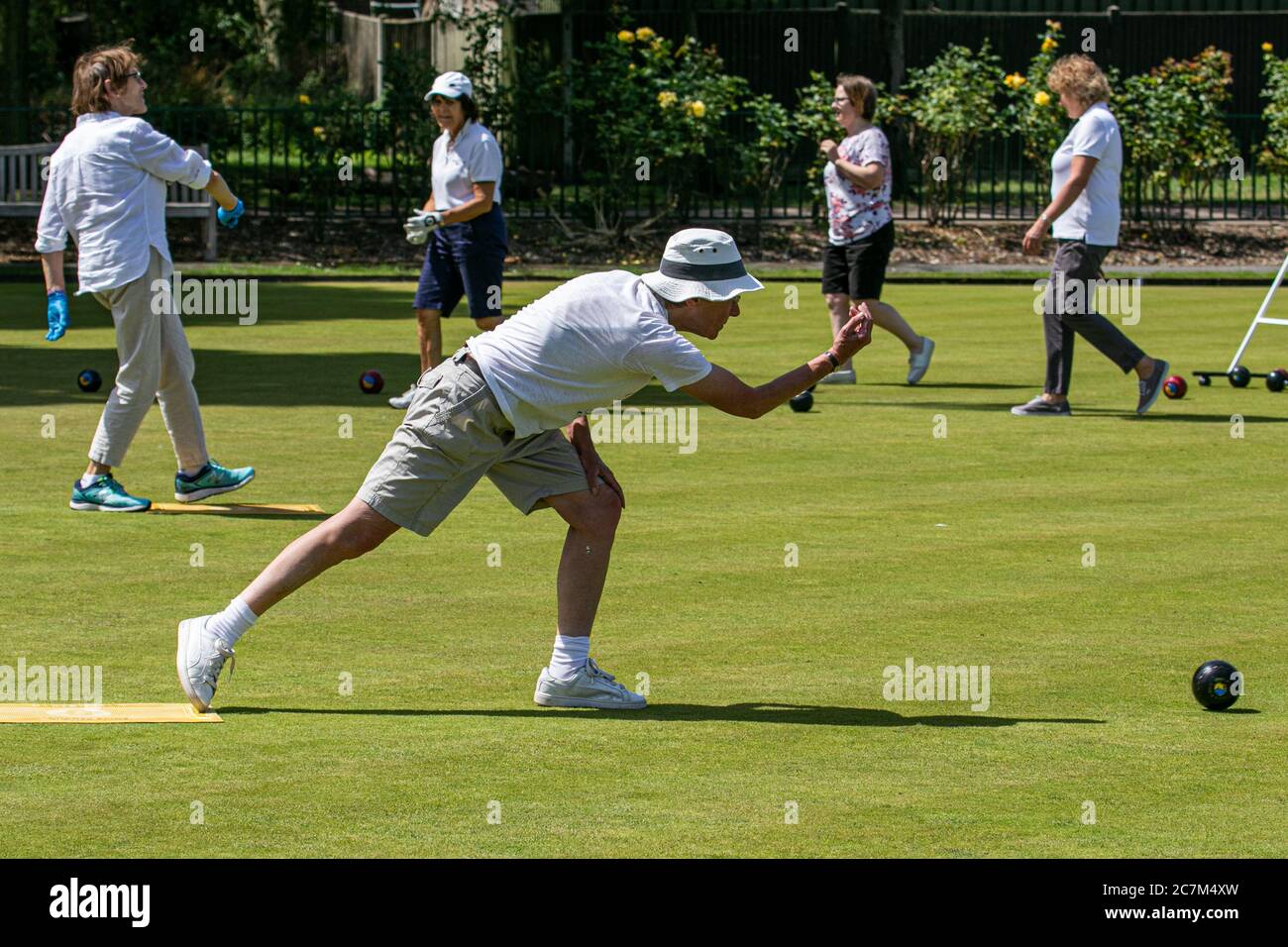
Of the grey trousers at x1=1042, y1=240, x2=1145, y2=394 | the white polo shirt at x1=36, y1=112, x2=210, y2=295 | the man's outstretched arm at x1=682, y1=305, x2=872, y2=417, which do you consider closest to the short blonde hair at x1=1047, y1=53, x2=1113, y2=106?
the grey trousers at x1=1042, y1=240, x2=1145, y2=394

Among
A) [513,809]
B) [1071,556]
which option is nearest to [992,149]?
[1071,556]

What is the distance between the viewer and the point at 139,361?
441 inches

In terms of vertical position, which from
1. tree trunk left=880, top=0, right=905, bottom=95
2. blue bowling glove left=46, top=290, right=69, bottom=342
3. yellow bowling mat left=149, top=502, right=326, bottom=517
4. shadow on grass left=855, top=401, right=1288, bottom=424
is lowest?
shadow on grass left=855, top=401, right=1288, bottom=424

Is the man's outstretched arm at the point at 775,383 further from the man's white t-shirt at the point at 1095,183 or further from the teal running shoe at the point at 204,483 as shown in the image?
the man's white t-shirt at the point at 1095,183

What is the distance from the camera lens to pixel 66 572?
31.9 feet

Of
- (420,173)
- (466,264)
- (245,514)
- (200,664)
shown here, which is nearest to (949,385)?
(466,264)

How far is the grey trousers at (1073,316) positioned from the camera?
14.8 m

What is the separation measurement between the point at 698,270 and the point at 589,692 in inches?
57.0

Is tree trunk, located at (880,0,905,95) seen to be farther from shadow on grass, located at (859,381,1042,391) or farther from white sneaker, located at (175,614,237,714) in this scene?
white sneaker, located at (175,614,237,714)

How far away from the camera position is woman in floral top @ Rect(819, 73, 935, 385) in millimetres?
16234

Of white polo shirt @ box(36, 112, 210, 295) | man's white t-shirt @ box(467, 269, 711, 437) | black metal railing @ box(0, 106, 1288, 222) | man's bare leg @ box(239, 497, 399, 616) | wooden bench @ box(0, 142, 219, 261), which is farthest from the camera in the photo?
black metal railing @ box(0, 106, 1288, 222)

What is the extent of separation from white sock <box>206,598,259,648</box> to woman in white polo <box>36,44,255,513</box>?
13.3 feet

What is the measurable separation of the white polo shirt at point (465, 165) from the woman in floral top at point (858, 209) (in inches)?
103

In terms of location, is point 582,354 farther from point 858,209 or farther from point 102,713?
point 858,209
